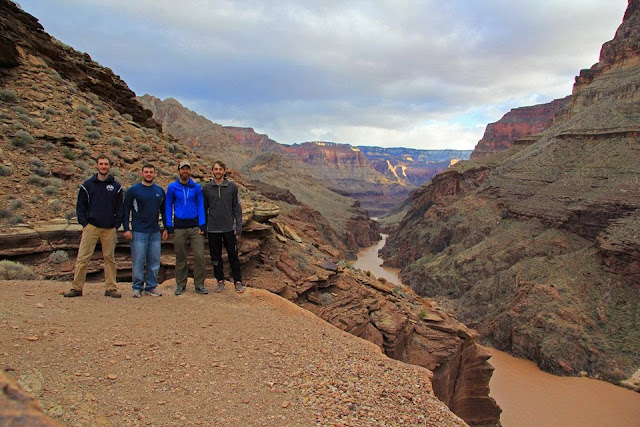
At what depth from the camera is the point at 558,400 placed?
22750mm

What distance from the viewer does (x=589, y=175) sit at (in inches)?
1604

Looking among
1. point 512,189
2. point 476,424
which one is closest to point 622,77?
point 512,189

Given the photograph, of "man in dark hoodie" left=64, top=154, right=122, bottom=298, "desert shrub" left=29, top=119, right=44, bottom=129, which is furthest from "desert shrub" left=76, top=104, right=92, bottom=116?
"man in dark hoodie" left=64, top=154, right=122, bottom=298

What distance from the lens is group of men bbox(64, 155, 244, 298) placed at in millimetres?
6754

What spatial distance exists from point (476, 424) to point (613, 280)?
74.0ft

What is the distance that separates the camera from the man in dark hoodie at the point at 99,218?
664 cm

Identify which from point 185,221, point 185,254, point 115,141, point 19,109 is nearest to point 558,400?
point 185,254

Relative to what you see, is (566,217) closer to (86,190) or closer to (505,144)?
(86,190)

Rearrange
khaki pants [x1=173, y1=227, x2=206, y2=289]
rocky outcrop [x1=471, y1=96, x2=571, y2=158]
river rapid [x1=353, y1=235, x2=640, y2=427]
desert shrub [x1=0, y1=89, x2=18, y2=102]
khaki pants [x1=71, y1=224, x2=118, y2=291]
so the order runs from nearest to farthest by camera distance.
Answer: khaki pants [x1=71, y1=224, x2=118, y2=291]
khaki pants [x1=173, y1=227, x2=206, y2=289]
desert shrub [x1=0, y1=89, x2=18, y2=102]
river rapid [x1=353, y1=235, x2=640, y2=427]
rocky outcrop [x1=471, y1=96, x2=571, y2=158]

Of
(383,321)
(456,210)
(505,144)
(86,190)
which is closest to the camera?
(86,190)

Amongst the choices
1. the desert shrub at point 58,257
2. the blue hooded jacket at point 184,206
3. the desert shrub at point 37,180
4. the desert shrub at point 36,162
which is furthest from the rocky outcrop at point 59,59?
the blue hooded jacket at point 184,206

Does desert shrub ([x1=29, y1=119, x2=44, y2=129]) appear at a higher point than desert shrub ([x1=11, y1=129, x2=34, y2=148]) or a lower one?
higher

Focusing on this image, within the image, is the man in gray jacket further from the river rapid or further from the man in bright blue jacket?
the river rapid

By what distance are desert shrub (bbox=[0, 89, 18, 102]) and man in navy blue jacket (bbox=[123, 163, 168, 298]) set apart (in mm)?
7184
